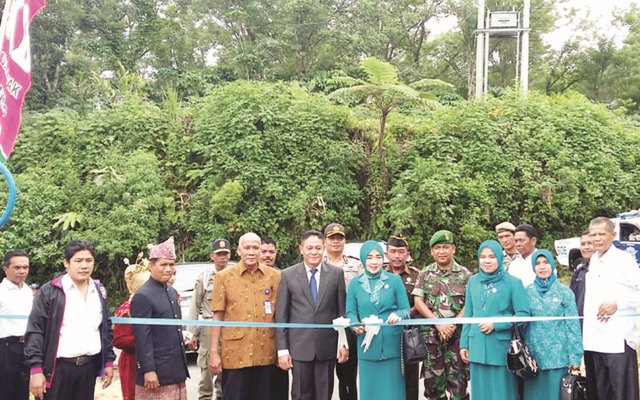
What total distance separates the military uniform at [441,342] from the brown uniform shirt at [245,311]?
54.0 inches

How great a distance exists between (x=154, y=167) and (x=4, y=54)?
407 inches

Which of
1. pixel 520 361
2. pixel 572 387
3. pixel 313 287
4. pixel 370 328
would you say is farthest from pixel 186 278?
pixel 572 387

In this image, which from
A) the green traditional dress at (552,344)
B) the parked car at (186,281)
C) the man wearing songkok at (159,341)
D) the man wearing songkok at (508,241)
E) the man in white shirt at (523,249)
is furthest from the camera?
the parked car at (186,281)

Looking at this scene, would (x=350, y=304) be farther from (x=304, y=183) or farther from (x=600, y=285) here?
(x=304, y=183)

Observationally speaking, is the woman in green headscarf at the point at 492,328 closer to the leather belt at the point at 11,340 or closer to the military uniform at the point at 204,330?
the military uniform at the point at 204,330

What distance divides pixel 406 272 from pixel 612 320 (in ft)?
6.05

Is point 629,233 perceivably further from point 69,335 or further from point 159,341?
point 69,335

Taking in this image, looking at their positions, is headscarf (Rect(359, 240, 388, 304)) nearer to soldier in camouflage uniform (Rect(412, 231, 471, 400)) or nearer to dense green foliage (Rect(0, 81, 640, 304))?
soldier in camouflage uniform (Rect(412, 231, 471, 400))

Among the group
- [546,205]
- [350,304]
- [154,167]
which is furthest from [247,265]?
[546,205]

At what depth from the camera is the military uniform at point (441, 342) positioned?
5.31m

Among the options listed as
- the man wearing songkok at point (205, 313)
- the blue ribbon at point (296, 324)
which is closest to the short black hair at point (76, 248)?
the blue ribbon at point (296, 324)

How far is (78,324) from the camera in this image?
172 inches

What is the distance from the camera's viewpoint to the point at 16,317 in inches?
204

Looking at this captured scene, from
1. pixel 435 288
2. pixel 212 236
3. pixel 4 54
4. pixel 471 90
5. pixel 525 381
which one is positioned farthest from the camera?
pixel 471 90
